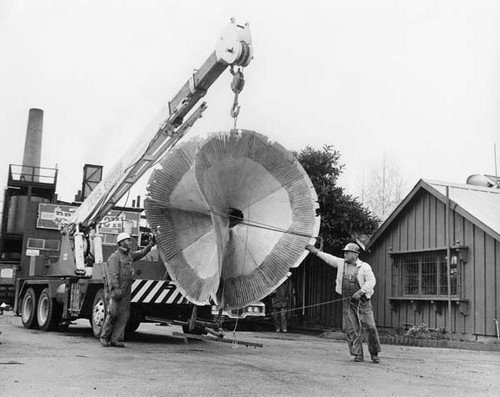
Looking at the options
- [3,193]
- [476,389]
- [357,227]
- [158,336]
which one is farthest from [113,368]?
[3,193]

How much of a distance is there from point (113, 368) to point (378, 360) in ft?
12.5

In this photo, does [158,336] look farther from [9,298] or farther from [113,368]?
[9,298]

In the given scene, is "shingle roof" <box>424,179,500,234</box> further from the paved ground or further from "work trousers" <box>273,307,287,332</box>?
"work trousers" <box>273,307,287,332</box>

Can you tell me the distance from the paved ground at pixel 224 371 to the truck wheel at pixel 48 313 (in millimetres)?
2272

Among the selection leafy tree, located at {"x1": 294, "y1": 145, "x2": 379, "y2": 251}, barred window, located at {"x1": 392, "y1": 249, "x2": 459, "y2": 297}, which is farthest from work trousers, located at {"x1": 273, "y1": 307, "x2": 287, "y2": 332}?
barred window, located at {"x1": 392, "y1": 249, "x2": 459, "y2": 297}

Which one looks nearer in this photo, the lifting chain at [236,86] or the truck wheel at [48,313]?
the lifting chain at [236,86]

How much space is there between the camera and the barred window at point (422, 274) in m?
16.2

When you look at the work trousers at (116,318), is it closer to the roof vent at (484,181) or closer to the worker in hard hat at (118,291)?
the worker in hard hat at (118,291)

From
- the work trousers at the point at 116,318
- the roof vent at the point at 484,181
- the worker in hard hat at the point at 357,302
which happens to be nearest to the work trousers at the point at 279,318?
the roof vent at the point at 484,181

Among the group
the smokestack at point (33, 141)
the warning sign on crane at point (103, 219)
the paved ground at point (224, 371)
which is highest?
the smokestack at point (33, 141)

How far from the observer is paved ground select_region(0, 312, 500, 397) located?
22.3ft

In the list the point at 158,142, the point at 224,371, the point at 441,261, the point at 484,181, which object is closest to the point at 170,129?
the point at 158,142

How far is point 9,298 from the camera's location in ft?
70.5

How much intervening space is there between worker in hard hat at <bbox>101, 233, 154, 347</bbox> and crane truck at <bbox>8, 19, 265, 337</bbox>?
0.44 meters
